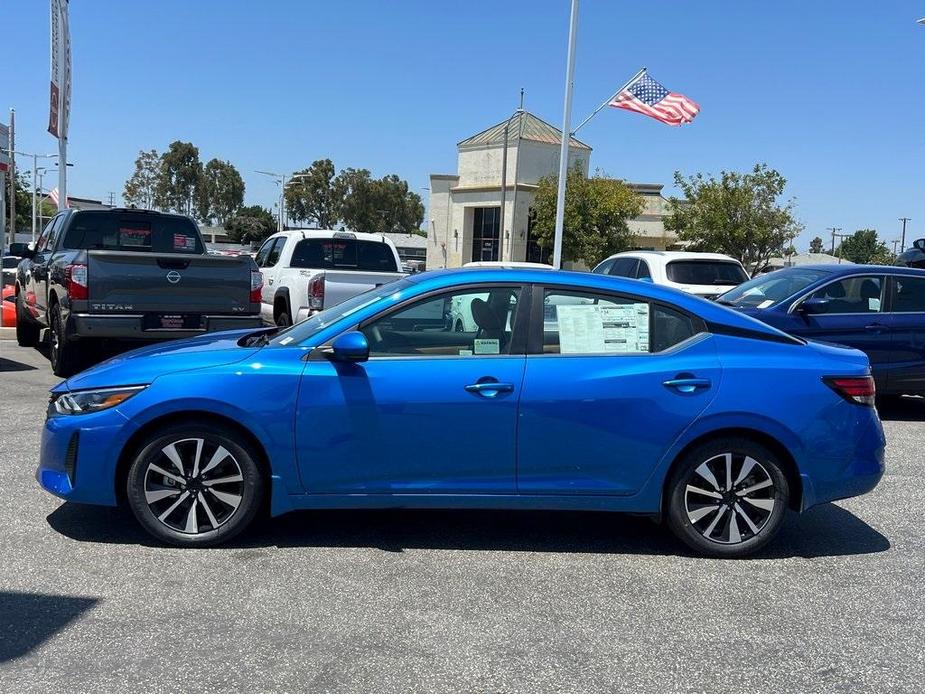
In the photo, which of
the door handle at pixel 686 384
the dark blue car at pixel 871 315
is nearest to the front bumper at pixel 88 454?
the door handle at pixel 686 384

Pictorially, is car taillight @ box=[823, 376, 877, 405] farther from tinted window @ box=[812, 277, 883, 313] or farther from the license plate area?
the license plate area

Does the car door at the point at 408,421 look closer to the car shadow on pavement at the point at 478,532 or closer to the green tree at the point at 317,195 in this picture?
the car shadow on pavement at the point at 478,532

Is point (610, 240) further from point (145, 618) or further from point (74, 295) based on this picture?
point (145, 618)

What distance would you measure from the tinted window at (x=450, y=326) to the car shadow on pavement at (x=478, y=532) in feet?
3.78

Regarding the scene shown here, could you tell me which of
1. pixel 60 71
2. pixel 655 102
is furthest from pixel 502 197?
pixel 60 71

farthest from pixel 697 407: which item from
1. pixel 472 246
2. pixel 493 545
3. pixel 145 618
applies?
pixel 472 246

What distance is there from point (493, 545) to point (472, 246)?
160 feet

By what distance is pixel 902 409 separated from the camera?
33.5ft

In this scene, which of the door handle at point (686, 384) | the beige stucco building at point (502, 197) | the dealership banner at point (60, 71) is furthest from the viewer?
the beige stucco building at point (502, 197)

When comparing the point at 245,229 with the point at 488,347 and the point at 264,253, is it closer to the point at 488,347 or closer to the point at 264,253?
the point at 264,253

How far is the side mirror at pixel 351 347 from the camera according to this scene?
4.43 m

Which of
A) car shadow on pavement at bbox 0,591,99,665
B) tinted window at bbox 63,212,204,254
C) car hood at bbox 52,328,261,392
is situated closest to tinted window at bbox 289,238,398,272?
tinted window at bbox 63,212,204,254

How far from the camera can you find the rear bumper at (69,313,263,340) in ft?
28.0

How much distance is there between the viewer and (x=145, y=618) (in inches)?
150
